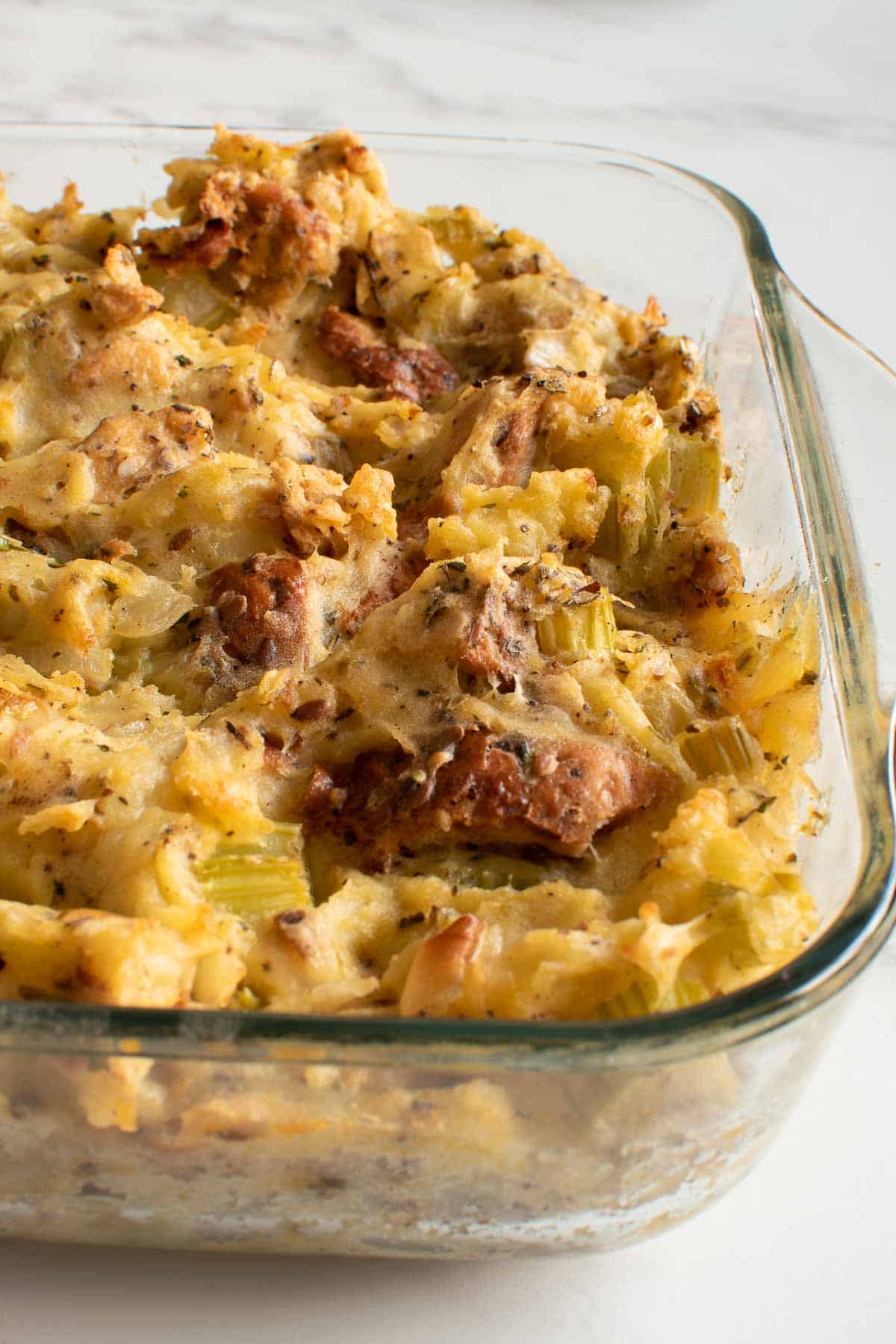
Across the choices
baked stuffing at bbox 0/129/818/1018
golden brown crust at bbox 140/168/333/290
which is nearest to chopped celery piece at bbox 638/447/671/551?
baked stuffing at bbox 0/129/818/1018

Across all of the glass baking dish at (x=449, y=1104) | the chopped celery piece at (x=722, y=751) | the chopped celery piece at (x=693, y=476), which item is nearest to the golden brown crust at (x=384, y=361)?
the chopped celery piece at (x=693, y=476)

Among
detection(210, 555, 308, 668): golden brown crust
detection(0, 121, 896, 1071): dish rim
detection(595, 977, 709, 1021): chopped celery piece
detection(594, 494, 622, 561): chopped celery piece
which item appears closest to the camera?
detection(0, 121, 896, 1071): dish rim

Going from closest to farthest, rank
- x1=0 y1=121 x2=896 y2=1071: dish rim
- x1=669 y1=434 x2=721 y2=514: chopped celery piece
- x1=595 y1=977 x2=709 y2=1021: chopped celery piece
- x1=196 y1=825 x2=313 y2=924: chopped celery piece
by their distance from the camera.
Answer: x1=0 y1=121 x2=896 y2=1071: dish rim
x1=595 y1=977 x2=709 y2=1021: chopped celery piece
x1=196 y1=825 x2=313 y2=924: chopped celery piece
x1=669 y1=434 x2=721 y2=514: chopped celery piece

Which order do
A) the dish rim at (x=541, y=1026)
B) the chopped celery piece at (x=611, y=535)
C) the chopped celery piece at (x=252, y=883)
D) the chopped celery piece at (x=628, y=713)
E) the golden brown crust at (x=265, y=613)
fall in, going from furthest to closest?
the chopped celery piece at (x=611, y=535) → the golden brown crust at (x=265, y=613) → the chopped celery piece at (x=628, y=713) → the chopped celery piece at (x=252, y=883) → the dish rim at (x=541, y=1026)

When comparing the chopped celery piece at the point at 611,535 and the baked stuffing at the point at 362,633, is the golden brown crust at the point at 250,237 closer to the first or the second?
the baked stuffing at the point at 362,633

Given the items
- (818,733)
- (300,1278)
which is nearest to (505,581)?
(818,733)

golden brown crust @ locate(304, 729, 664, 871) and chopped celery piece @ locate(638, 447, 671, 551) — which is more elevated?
chopped celery piece @ locate(638, 447, 671, 551)

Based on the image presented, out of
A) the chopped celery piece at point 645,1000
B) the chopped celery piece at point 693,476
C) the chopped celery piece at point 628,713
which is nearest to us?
the chopped celery piece at point 645,1000

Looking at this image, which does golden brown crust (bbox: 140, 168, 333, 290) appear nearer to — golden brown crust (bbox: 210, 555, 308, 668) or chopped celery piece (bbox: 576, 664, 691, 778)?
golden brown crust (bbox: 210, 555, 308, 668)
